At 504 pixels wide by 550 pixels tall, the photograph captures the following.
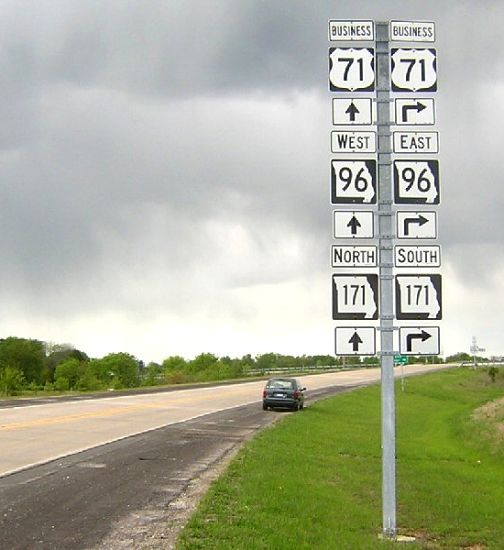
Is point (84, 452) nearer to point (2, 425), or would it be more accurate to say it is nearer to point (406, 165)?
point (2, 425)

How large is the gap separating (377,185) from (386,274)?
46.4 inches

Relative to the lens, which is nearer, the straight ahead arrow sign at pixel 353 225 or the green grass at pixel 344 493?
the green grass at pixel 344 493

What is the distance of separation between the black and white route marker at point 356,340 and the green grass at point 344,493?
230 centimetres

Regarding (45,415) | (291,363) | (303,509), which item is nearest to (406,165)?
(303,509)

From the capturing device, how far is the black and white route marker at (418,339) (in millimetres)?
10500

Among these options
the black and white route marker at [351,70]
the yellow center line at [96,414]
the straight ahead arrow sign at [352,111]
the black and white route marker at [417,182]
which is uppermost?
the black and white route marker at [351,70]

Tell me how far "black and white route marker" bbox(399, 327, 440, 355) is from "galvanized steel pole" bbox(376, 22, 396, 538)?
5.7 inches

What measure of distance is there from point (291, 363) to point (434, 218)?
178 meters

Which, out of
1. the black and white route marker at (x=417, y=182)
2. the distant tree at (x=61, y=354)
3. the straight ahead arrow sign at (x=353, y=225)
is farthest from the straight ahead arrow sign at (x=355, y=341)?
the distant tree at (x=61, y=354)

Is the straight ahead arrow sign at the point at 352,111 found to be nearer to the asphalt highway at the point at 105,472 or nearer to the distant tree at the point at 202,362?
the asphalt highway at the point at 105,472

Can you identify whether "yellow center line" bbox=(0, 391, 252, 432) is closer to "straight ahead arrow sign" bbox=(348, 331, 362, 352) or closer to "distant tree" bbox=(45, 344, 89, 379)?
"straight ahead arrow sign" bbox=(348, 331, 362, 352)

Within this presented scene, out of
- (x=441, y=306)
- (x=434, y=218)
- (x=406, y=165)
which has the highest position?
(x=406, y=165)

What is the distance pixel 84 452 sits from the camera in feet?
62.5

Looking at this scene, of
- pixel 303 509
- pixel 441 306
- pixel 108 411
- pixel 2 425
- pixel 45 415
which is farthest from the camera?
pixel 108 411
